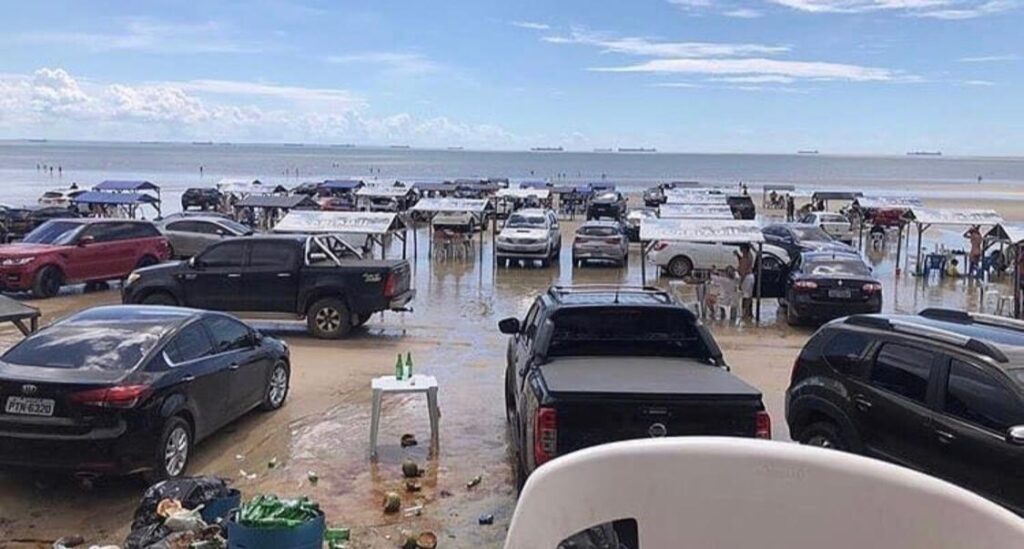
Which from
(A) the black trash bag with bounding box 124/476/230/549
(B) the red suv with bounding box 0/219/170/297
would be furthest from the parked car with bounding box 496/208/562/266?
(A) the black trash bag with bounding box 124/476/230/549

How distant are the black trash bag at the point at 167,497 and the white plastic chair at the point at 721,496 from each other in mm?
4348

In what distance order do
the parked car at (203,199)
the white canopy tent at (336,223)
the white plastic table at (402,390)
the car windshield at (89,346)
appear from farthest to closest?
the parked car at (203,199) → the white canopy tent at (336,223) → the white plastic table at (402,390) → the car windshield at (89,346)

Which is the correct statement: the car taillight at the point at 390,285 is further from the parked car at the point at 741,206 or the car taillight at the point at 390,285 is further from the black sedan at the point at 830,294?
the parked car at the point at 741,206

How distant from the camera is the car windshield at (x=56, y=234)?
2003 centimetres

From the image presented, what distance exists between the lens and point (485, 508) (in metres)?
7.49

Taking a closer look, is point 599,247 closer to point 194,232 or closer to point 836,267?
point 836,267

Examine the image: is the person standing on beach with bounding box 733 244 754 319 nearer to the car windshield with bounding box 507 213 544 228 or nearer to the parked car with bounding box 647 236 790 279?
the parked car with bounding box 647 236 790 279

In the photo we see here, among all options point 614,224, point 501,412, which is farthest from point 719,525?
point 614,224

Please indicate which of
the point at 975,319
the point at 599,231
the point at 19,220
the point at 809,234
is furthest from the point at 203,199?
the point at 975,319

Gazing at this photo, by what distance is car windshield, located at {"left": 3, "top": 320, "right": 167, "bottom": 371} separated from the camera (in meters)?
7.82

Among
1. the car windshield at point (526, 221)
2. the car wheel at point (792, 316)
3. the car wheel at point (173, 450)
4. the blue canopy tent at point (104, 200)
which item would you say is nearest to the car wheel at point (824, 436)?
the car wheel at point (173, 450)

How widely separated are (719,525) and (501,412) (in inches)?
324

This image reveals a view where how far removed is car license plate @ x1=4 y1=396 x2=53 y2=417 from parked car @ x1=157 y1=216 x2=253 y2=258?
1901cm

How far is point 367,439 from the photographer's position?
9.41 metres
